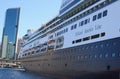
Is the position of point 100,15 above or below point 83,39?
above

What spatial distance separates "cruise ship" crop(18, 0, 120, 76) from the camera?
31625 mm

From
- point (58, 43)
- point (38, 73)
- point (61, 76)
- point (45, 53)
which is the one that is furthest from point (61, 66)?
point (38, 73)

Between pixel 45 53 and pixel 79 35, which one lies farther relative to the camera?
pixel 45 53

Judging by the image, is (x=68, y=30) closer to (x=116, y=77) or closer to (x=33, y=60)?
(x=116, y=77)

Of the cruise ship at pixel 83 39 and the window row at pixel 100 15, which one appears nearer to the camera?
the cruise ship at pixel 83 39

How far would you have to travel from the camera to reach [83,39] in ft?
124

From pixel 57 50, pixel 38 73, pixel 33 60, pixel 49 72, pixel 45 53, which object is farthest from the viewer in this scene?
pixel 33 60

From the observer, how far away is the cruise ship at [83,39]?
31.6m

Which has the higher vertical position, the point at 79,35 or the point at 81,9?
the point at 81,9

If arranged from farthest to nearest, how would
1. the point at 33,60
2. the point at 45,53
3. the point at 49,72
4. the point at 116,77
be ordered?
the point at 33,60 → the point at 45,53 → the point at 49,72 → the point at 116,77

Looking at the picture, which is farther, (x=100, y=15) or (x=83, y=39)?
(x=83, y=39)

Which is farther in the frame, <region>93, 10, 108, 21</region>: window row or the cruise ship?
<region>93, 10, 108, 21</region>: window row

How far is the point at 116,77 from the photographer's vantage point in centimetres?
3111

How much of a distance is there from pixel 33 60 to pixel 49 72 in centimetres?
1558
